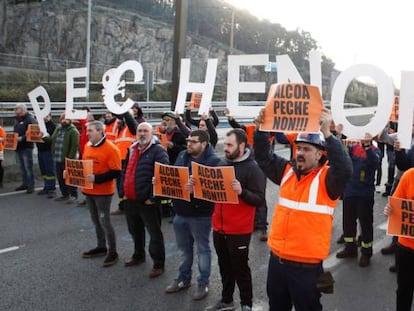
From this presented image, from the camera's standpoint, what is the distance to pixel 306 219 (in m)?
3.40

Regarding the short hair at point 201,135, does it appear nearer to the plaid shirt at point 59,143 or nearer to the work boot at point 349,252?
the work boot at point 349,252

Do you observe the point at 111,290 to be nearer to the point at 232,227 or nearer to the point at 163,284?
the point at 163,284

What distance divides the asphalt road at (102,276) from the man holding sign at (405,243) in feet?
2.89

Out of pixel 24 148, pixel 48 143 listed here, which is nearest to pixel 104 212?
pixel 48 143

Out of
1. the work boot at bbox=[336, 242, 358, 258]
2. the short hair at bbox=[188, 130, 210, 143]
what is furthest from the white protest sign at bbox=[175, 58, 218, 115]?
the work boot at bbox=[336, 242, 358, 258]

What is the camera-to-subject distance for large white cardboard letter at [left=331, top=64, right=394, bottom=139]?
3.92 meters

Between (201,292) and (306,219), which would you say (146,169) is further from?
(306,219)

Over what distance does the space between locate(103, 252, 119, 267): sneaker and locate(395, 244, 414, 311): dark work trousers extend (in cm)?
348

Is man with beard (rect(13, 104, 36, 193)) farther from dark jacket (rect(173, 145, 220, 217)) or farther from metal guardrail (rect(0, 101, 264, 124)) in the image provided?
dark jacket (rect(173, 145, 220, 217))

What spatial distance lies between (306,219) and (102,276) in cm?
315

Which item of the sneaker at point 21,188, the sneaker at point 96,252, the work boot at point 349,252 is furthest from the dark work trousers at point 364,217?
the sneaker at point 21,188

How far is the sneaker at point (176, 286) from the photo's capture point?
5159 mm

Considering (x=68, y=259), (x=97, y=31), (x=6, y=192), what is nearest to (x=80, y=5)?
(x=97, y=31)

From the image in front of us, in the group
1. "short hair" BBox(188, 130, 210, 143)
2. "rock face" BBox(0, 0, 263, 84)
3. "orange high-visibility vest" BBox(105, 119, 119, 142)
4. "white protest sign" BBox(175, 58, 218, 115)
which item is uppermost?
"rock face" BBox(0, 0, 263, 84)
